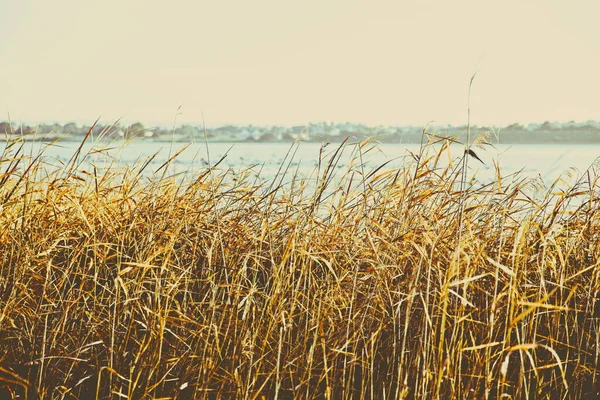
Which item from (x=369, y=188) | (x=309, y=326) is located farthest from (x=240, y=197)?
(x=309, y=326)

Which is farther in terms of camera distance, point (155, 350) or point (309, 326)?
point (309, 326)

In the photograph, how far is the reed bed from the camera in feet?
6.77

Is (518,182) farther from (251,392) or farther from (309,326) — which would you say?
(251,392)

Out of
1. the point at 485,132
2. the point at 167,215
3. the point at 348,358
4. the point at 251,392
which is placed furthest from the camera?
the point at 167,215

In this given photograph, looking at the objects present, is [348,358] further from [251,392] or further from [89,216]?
[89,216]

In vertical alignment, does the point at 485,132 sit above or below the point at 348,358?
above

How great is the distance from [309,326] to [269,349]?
0.17 metres

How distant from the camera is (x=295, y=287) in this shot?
98.1 inches

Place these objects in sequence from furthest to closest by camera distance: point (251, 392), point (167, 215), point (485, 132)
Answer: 1. point (167, 215)
2. point (485, 132)
3. point (251, 392)

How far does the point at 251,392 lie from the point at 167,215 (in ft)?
3.01

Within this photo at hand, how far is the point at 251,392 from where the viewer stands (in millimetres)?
2051

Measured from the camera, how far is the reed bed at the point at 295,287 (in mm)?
2064

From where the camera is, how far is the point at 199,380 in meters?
2.15

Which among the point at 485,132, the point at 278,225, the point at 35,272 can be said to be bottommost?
the point at 35,272
